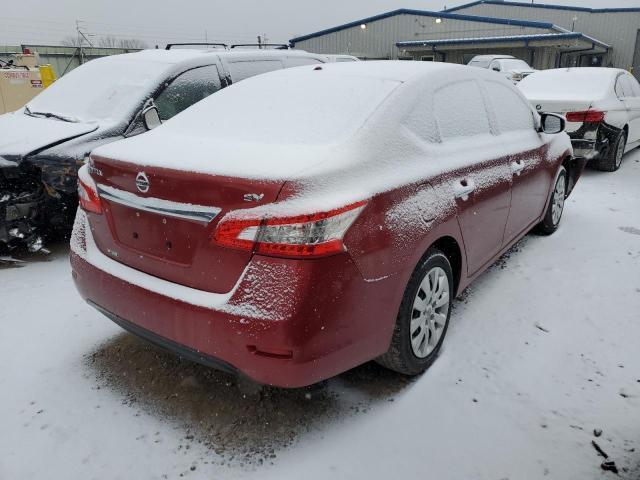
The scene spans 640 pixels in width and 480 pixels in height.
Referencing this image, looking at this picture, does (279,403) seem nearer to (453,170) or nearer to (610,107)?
(453,170)

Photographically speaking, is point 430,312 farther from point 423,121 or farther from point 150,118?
point 150,118

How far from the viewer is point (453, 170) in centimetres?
266

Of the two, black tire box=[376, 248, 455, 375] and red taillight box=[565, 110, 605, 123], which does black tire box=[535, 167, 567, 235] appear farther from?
black tire box=[376, 248, 455, 375]

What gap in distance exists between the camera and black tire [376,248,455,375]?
2391 mm

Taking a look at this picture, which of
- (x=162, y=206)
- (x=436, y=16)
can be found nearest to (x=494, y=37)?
(x=436, y=16)

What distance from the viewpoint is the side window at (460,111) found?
109 inches

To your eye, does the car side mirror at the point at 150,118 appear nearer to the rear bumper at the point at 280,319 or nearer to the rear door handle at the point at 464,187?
the rear bumper at the point at 280,319

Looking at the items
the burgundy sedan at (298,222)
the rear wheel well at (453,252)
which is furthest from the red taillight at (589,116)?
the rear wheel well at (453,252)

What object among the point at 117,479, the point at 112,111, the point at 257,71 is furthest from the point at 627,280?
the point at 112,111

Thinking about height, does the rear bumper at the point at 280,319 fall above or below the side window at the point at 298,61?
below

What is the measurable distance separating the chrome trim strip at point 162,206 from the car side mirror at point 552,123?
312 cm

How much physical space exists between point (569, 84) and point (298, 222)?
6885 millimetres

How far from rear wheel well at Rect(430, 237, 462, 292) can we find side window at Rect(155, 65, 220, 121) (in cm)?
296

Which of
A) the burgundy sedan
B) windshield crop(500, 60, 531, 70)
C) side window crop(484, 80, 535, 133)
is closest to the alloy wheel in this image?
the burgundy sedan
